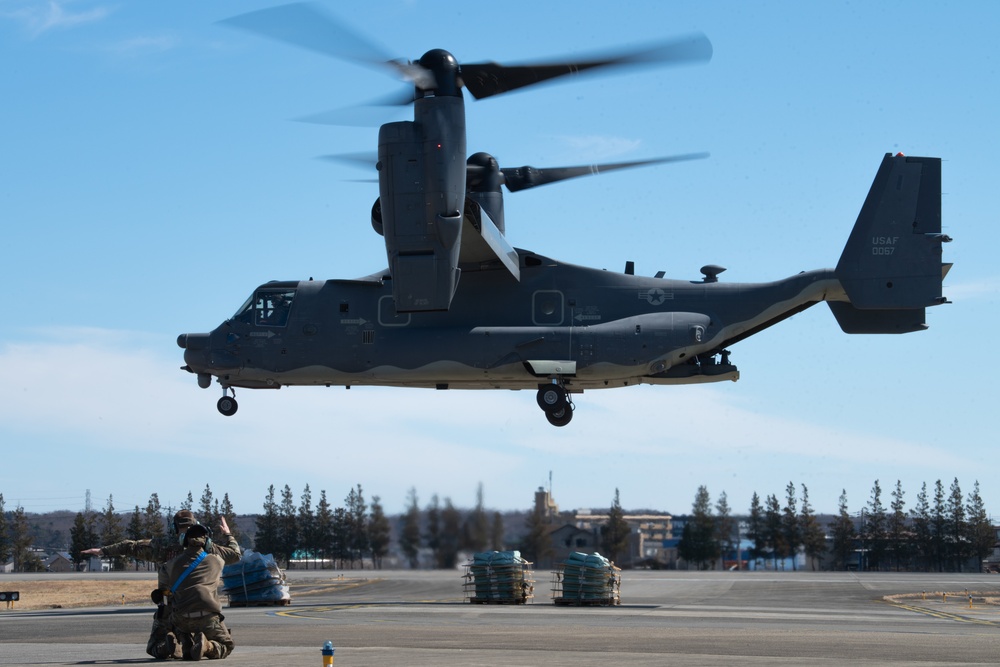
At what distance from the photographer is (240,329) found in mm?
34781

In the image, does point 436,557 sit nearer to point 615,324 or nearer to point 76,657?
point 76,657

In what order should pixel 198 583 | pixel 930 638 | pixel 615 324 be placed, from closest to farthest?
pixel 198 583 < pixel 930 638 < pixel 615 324

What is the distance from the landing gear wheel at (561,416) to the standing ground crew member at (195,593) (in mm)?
19428

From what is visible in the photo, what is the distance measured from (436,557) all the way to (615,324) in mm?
13510

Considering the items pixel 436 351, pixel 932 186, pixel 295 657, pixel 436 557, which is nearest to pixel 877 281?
pixel 932 186

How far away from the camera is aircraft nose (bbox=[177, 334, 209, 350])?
35.1 metres

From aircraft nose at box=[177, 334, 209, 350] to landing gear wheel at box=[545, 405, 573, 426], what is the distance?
35.8ft

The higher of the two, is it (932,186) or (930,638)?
(932,186)

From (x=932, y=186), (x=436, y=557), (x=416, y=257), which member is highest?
(x=932, y=186)

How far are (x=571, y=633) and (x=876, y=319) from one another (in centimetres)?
1871

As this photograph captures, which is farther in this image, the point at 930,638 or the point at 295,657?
the point at 930,638

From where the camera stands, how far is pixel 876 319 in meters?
34.2

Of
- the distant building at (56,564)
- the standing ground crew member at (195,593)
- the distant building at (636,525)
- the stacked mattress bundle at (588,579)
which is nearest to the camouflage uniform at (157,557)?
the standing ground crew member at (195,593)

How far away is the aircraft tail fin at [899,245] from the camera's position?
3312cm
